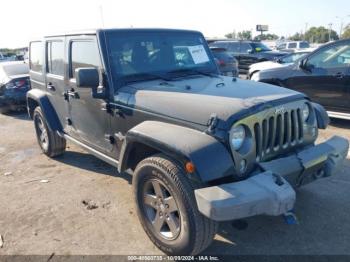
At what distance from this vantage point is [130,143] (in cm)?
A: 329

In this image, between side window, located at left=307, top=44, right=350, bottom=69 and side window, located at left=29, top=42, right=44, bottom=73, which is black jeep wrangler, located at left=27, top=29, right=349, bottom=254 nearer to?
side window, located at left=29, top=42, right=44, bottom=73

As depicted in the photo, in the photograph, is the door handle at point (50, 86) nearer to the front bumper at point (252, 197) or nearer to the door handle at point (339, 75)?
the front bumper at point (252, 197)

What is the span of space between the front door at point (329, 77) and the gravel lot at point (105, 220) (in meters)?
1.84

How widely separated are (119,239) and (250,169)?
Result: 58.3 inches

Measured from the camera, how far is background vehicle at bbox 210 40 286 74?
1560cm

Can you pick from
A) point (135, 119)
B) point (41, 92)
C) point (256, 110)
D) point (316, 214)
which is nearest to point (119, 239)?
point (135, 119)

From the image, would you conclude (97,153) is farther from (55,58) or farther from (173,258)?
(173,258)

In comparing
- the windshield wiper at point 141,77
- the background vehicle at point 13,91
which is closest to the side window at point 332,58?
the windshield wiper at point 141,77

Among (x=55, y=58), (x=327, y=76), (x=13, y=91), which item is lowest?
(x=13, y=91)

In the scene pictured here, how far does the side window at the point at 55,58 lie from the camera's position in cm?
469

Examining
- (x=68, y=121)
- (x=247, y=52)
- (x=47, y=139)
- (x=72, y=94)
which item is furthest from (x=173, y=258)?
(x=247, y=52)

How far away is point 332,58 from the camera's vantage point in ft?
21.6

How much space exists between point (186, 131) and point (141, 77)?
1.21 metres

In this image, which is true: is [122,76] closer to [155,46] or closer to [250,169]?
[155,46]
